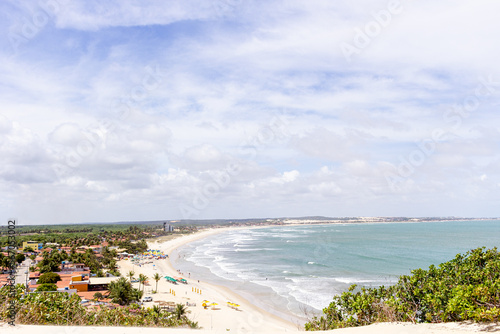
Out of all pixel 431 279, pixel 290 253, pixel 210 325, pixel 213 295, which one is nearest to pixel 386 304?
pixel 431 279

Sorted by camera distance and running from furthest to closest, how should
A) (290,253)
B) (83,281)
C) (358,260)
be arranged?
(290,253) → (358,260) → (83,281)

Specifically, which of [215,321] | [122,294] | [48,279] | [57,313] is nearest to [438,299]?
[57,313]

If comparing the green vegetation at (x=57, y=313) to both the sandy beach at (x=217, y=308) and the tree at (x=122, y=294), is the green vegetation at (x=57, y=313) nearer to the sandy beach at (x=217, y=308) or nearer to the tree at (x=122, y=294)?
the sandy beach at (x=217, y=308)

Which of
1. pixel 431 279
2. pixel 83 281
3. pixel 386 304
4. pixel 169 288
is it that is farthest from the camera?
pixel 169 288

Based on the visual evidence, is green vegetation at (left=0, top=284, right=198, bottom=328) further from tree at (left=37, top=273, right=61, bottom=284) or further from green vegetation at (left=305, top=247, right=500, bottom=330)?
tree at (left=37, top=273, right=61, bottom=284)

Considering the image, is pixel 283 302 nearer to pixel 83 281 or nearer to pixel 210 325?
pixel 210 325

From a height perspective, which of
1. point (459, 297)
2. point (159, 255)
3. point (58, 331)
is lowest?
point (159, 255)
